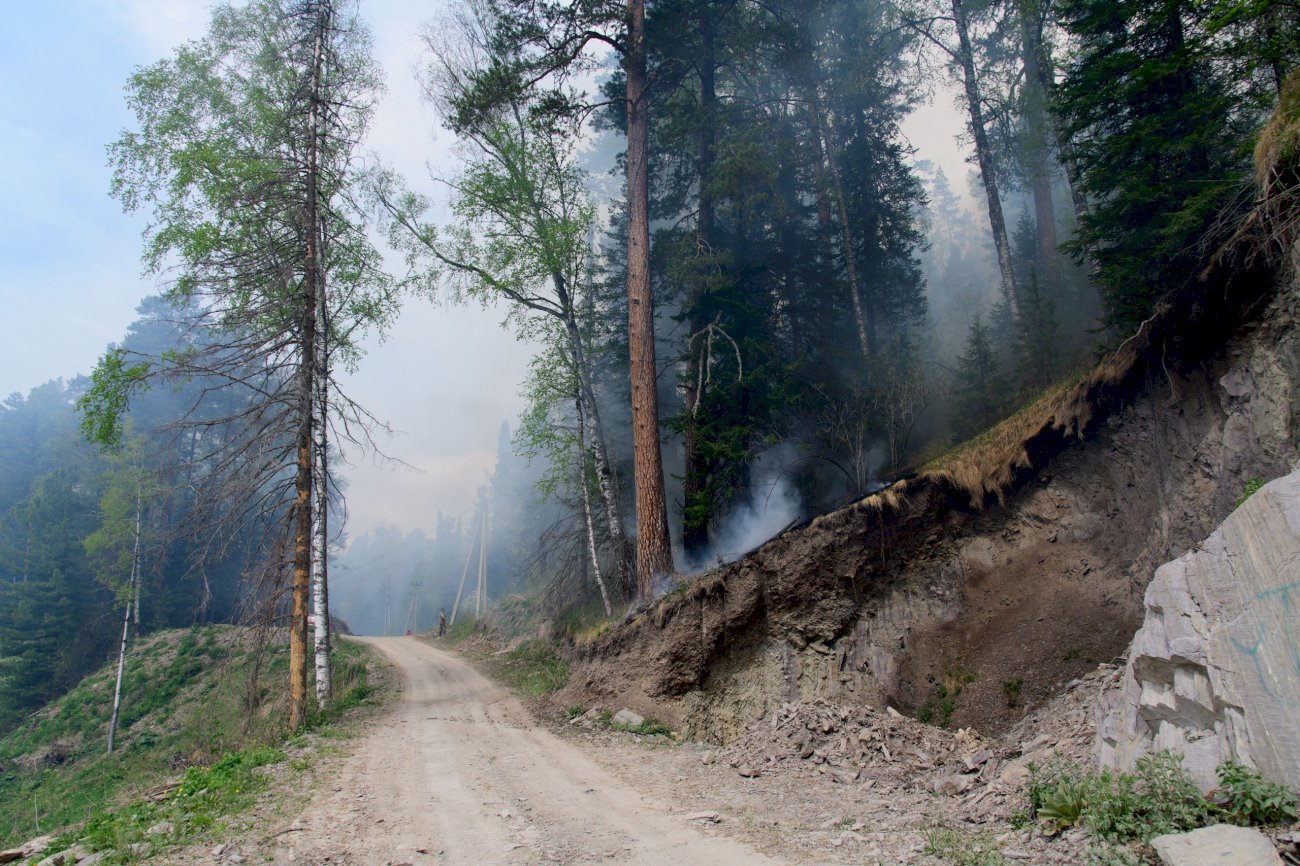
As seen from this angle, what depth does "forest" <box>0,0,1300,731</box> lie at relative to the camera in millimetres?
10047

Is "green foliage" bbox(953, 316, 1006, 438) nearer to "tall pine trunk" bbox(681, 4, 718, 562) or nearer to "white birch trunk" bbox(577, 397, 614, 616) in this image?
"tall pine trunk" bbox(681, 4, 718, 562)

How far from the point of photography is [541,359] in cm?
1792

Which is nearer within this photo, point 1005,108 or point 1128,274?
point 1128,274

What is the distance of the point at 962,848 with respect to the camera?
15.5 feet

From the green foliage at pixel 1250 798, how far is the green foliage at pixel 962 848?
142 cm

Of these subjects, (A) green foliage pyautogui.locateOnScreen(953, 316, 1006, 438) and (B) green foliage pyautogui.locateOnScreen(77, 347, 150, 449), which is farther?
(A) green foliage pyautogui.locateOnScreen(953, 316, 1006, 438)

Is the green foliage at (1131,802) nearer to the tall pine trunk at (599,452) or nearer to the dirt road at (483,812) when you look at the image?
the dirt road at (483,812)

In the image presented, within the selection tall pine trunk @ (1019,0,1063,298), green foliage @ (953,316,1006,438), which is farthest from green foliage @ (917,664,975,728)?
tall pine trunk @ (1019,0,1063,298)

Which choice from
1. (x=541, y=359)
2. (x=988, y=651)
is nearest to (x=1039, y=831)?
(x=988, y=651)

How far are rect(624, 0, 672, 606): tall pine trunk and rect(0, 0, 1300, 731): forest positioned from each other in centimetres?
7

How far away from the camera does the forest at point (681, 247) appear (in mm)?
10047

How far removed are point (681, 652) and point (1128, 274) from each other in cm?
932

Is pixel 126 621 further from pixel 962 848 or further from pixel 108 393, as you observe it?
pixel 962 848

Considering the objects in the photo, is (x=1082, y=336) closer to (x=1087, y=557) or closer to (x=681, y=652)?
(x=1087, y=557)
